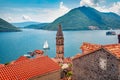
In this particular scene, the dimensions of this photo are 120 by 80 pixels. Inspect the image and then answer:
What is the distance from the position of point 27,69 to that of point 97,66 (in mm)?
10105

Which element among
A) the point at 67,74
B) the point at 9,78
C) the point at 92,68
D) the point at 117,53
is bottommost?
the point at 67,74

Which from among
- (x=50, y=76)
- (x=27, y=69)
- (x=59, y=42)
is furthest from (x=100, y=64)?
(x=59, y=42)

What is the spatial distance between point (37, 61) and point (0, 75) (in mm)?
6890

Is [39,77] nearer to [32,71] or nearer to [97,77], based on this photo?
[32,71]

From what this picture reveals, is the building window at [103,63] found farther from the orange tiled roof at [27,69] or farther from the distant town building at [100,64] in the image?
the orange tiled roof at [27,69]

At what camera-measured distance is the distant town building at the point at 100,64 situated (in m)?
17.6

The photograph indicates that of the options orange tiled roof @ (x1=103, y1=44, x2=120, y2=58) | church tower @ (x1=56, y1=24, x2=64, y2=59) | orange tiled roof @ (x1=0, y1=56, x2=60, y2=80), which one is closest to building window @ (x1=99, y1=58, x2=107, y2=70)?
orange tiled roof @ (x1=103, y1=44, x2=120, y2=58)

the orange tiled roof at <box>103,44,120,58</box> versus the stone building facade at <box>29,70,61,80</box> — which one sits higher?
the orange tiled roof at <box>103,44,120,58</box>

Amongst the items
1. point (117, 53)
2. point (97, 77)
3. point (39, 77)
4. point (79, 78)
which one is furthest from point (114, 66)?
point (39, 77)

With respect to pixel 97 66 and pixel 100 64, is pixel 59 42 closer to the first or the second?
pixel 97 66

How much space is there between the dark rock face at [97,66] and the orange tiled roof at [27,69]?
17.6 feet

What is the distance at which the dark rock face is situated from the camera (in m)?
17.7

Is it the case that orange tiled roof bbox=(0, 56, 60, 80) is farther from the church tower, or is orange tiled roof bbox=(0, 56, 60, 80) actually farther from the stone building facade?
the church tower

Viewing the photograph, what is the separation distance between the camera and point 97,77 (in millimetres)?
19734
